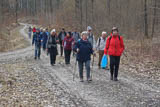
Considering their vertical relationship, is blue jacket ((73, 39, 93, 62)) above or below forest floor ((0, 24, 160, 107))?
above

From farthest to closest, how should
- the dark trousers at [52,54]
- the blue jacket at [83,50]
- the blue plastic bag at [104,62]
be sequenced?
the dark trousers at [52,54] → the blue plastic bag at [104,62] → the blue jacket at [83,50]

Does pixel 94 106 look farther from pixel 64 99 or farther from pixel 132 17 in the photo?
pixel 132 17

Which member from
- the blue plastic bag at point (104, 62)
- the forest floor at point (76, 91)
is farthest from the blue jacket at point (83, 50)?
the blue plastic bag at point (104, 62)

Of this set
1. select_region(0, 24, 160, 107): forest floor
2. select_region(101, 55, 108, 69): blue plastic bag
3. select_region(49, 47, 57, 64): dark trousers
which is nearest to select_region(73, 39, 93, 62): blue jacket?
select_region(0, 24, 160, 107): forest floor

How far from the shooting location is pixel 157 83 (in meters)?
8.79

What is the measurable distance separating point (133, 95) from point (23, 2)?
108 meters

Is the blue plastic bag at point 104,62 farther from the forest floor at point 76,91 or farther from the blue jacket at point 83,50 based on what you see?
the blue jacket at point 83,50

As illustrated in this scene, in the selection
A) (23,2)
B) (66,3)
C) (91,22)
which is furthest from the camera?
(23,2)

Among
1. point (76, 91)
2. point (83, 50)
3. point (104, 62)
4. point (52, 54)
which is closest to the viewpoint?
point (76, 91)

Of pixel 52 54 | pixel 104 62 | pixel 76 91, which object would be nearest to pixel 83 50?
pixel 76 91

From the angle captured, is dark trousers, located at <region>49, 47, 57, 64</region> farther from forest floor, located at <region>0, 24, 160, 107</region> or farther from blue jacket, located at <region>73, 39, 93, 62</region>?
blue jacket, located at <region>73, 39, 93, 62</region>

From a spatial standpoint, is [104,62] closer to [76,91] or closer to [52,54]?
[52,54]

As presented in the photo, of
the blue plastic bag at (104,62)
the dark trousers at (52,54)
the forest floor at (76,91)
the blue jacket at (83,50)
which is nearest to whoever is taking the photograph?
the forest floor at (76,91)

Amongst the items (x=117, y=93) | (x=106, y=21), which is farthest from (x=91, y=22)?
(x=117, y=93)
